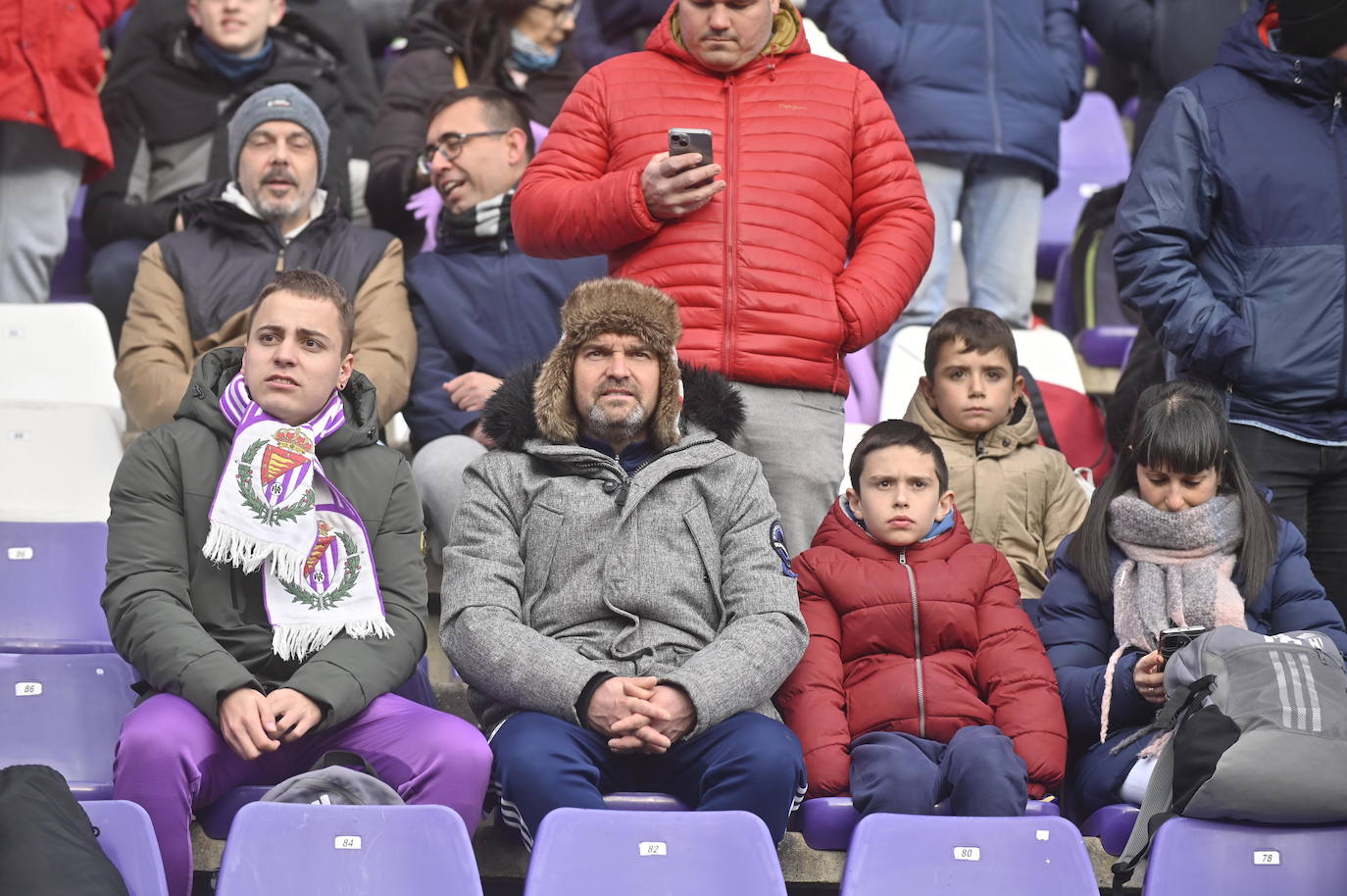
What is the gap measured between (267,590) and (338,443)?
340 mm

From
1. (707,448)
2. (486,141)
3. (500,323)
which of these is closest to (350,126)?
(486,141)

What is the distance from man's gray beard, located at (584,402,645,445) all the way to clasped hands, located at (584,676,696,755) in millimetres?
557

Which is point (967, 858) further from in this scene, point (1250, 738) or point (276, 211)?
point (276, 211)

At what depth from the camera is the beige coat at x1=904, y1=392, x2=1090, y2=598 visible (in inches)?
161

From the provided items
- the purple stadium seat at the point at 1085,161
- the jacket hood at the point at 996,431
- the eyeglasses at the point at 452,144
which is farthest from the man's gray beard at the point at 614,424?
the purple stadium seat at the point at 1085,161

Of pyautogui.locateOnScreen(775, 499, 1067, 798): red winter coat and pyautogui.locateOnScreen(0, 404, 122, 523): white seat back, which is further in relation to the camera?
pyautogui.locateOnScreen(0, 404, 122, 523): white seat back

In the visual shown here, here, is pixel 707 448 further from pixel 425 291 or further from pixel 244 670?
pixel 425 291

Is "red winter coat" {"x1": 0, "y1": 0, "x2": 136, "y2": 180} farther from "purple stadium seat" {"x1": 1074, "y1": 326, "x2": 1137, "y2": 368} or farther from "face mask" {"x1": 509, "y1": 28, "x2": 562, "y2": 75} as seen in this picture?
"purple stadium seat" {"x1": 1074, "y1": 326, "x2": 1137, "y2": 368}

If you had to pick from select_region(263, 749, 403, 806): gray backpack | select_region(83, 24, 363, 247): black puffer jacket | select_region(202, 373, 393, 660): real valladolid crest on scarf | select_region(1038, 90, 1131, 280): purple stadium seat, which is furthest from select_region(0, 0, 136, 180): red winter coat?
select_region(1038, 90, 1131, 280): purple stadium seat

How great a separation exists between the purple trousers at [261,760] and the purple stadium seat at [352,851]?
31cm

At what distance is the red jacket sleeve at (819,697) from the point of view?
3340mm

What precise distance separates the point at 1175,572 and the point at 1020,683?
424mm

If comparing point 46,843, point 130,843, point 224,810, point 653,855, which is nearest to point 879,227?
point 653,855

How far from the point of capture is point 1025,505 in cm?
413
